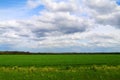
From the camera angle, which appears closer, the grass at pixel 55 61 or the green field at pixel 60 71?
the green field at pixel 60 71

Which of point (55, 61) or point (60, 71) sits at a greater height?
point (55, 61)

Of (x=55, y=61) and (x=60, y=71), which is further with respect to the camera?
(x=55, y=61)

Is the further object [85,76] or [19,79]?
[85,76]

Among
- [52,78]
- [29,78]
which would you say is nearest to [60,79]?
[52,78]

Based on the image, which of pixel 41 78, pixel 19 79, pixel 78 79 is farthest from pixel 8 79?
pixel 78 79

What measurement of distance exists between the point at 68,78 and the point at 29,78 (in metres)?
3.45

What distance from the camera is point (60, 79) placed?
2448 cm

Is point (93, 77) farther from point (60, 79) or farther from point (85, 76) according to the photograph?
point (60, 79)

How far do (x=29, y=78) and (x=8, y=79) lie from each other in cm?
191

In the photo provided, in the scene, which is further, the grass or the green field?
the grass

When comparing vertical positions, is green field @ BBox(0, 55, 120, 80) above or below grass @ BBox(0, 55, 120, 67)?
below

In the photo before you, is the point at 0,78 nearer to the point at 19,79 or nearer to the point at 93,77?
the point at 19,79

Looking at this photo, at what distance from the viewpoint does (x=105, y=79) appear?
2494 centimetres

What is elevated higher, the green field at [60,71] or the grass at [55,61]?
the grass at [55,61]
